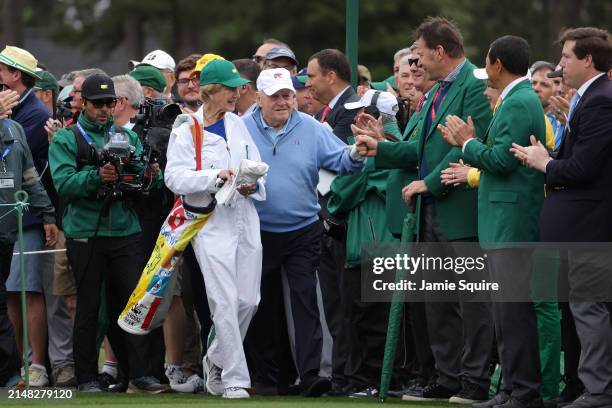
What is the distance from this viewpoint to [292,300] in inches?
432

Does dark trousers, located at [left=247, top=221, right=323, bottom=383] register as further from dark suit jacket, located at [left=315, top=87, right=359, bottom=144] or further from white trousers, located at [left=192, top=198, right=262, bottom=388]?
dark suit jacket, located at [left=315, top=87, right=359, bottom=144]

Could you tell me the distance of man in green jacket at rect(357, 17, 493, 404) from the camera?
33.2 ft

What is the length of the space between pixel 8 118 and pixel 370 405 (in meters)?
3.76

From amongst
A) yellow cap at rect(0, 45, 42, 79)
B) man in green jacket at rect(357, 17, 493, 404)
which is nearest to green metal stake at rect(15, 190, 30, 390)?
yellow cap at rect(0, 45, 42, 79)

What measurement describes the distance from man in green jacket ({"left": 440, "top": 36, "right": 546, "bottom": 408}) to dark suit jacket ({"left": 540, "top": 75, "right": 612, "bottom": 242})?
9.6 inches

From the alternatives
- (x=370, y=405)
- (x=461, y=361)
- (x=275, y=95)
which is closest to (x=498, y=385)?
(x=461, y=361)

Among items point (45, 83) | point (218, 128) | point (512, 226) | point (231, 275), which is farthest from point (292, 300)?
point (45, 83)

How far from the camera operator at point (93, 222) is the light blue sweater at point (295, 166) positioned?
3.27ft

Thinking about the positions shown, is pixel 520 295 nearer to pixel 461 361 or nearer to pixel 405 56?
pixel 461 361

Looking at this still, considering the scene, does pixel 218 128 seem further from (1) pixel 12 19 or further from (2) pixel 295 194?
(1) pixel 12 19

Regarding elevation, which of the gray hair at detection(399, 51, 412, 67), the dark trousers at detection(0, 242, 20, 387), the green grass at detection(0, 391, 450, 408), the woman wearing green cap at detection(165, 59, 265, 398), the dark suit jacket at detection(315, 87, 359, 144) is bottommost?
the green grass at detection(0, 391, 450, 408)

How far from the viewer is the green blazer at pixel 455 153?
1014cm

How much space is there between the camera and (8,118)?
1160cm

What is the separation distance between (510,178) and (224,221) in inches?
85.2
